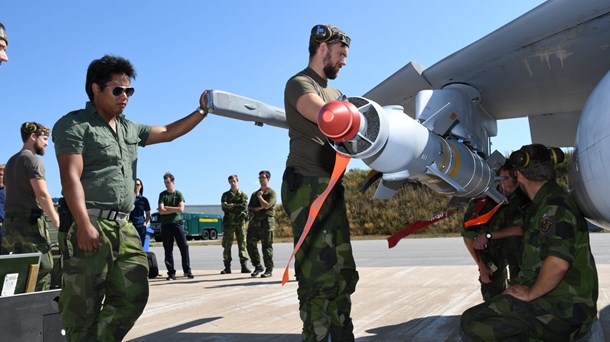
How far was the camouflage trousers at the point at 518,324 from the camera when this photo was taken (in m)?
2.83

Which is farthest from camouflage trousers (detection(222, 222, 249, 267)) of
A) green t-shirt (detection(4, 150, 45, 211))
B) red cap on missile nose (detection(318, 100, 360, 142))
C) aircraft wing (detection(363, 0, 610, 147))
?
red cap on missile nose (detection(318, 100, 360, 142))

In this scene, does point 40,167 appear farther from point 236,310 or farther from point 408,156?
point 408,156

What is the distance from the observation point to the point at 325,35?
3.12m

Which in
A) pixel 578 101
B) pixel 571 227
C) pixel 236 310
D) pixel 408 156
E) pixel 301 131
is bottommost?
pixel 236 310

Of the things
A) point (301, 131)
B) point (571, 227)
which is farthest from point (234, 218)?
point (571, 227)

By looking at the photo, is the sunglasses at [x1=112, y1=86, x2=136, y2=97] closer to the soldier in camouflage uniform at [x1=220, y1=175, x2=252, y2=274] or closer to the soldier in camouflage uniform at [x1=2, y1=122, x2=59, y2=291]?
the soldier in camouflage uniform at [x1=2, y1=122, x2=59, y2=291]

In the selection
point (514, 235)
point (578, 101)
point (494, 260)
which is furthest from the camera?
point (578, 101)

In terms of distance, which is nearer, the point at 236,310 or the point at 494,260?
the point at 494,260

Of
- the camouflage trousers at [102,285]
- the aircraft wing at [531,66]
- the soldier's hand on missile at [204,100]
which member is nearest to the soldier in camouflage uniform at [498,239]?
the aircraft wing at [531,66]

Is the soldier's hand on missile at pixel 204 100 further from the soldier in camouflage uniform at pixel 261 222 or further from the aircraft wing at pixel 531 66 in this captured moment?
the soldier in camouflage uniform at pixel 261 222

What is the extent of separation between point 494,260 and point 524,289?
6.40 feet

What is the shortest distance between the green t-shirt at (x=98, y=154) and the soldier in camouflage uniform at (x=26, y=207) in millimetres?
2043

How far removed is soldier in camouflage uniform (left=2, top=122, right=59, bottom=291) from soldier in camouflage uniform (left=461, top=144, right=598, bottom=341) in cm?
399

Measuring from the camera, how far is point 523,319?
285 cm
